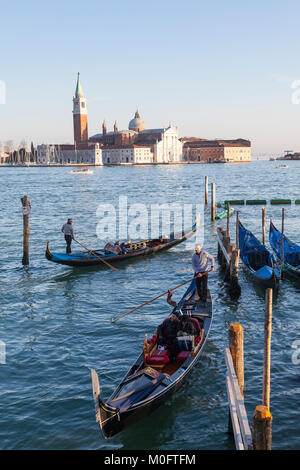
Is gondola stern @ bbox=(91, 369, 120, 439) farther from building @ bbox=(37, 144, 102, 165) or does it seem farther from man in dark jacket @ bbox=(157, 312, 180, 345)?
building @ bbox=(37, 144, 102, 165)

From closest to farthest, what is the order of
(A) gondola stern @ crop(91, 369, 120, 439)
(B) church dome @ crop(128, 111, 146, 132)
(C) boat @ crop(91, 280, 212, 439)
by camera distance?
(A) gondola stern @ crop(91, 369, 120, 439) → (C) boat @ crop(91, 280, 212, 439) → (B) church dome @ crop(128, 111, 146, 132)

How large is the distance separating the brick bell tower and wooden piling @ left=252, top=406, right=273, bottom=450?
472 feet

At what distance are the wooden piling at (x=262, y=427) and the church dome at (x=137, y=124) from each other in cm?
15856

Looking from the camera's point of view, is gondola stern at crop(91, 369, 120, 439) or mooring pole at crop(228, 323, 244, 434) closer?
gondola stern at crop(91, 369, 120, 439)

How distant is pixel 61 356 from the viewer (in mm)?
9172

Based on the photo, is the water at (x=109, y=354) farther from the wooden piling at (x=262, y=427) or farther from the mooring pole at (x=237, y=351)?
the wooden piling at (x=262, y=427)

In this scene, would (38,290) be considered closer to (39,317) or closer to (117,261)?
(39,317)

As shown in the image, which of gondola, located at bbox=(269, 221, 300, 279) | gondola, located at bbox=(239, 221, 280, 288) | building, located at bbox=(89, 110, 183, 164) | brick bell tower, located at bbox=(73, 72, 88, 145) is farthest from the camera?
building, located at bbox=(89, 110, 183, 164)

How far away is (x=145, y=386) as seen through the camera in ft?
22.4

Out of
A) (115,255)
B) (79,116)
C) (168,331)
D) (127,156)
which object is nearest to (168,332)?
(168,331)

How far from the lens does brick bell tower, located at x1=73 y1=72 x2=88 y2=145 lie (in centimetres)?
14250

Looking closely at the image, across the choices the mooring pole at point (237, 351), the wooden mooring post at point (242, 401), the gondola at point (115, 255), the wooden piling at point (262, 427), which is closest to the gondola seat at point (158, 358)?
the wooden mooring post at point (242, 401)

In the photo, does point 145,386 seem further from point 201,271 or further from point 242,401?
point 201,271

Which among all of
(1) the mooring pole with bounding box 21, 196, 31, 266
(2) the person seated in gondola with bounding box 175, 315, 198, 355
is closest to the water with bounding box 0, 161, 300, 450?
(1) the mooring pole with bounding box 21, 196, 31, 266
